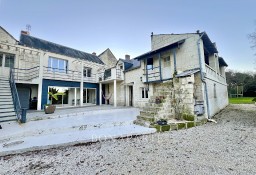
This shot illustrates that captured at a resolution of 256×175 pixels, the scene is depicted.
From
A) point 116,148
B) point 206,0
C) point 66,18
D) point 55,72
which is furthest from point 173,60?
point 55,72

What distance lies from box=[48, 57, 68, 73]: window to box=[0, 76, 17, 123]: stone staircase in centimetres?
472

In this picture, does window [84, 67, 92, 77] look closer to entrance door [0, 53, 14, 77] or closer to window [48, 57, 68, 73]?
window [48, 57, 68, 73]

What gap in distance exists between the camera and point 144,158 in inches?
116

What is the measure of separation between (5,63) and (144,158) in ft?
49.9

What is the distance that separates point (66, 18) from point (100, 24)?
3.20m

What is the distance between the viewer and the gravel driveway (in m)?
2.47

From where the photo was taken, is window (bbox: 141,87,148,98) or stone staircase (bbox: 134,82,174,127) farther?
window (bbox: 141,87,148,98)

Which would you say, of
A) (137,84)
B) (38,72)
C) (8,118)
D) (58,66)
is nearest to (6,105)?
(8,118)

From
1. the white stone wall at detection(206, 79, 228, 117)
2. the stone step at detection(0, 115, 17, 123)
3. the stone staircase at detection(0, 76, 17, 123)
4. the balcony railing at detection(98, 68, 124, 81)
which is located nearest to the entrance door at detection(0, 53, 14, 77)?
the stone staircase at detection(0, 76, 17, 123)

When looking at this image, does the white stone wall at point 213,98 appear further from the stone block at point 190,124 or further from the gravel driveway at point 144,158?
the gravel driveway at point 144,158

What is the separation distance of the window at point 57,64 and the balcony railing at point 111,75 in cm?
434

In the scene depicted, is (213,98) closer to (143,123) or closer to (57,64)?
(143,123)

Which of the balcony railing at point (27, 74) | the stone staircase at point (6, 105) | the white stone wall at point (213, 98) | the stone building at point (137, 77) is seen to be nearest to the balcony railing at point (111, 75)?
the stone building at point (137, 77)

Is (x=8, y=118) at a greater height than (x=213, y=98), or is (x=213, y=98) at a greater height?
(x=213, y=98)
